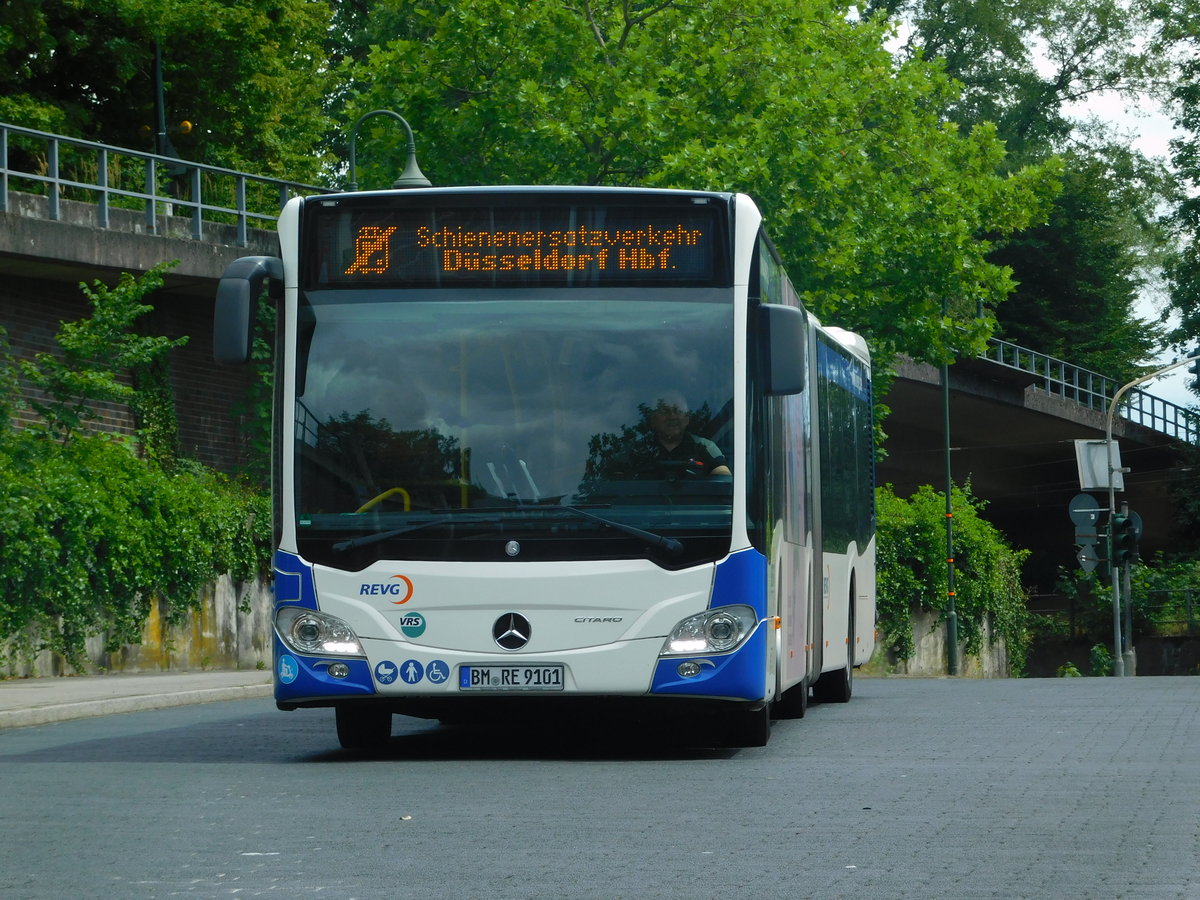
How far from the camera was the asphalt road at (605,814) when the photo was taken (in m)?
7.44

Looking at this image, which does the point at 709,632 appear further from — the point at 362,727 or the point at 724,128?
the point at 724,128

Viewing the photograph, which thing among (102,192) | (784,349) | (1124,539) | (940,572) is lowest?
(940,572)

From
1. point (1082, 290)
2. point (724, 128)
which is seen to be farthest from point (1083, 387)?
point (724, 128)

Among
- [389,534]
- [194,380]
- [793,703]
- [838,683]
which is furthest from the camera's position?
[194,380]

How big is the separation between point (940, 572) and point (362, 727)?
3285cm

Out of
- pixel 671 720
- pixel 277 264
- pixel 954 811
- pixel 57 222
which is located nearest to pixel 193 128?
pixel 57 222

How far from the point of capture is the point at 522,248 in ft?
40.2

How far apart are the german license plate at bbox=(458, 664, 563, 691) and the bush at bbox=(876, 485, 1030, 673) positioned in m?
30.4

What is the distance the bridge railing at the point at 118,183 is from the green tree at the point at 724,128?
320 cm

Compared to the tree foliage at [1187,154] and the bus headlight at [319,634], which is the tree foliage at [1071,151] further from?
the bus headlight at [319,634]

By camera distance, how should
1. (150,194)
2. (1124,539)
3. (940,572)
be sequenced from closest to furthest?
(150,194) → (1124,539) → (940,572)

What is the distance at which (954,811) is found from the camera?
9602 mm

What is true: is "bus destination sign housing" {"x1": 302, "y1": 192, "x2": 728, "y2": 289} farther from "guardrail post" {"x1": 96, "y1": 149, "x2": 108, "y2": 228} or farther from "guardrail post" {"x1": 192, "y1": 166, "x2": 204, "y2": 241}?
"guardrail post" {"x1": 192, "y1": 166, "x2": 204, "y2": 241}

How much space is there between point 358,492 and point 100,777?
2.10 metres
